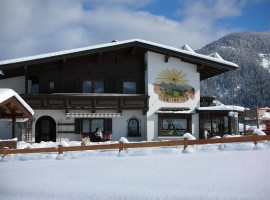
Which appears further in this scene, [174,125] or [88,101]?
[174,125]

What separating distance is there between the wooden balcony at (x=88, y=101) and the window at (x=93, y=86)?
0.78 m

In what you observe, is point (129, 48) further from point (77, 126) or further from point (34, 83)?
point (34, 83)

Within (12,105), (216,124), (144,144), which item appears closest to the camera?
(144,144)

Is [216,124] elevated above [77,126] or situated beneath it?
elevated above

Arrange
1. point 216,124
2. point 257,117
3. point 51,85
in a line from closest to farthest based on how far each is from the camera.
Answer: point 257,117 → point 51,85 → point 216,124

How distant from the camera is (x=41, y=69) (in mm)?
23281

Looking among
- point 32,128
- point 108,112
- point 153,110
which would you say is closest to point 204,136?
point 153,110

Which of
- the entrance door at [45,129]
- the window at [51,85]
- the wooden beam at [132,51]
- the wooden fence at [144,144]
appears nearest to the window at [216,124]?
the wooden beam at [132,51]

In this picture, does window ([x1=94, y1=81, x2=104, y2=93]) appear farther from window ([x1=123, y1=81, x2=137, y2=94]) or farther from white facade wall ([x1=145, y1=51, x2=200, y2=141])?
white facade wall ([x1=145, y1=51, x2=200, y2=141])

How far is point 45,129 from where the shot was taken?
23391 mm

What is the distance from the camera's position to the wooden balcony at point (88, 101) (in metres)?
22.3

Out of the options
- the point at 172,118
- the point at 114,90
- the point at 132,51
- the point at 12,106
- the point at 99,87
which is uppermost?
the point at 132,51

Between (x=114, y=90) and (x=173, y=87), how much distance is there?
4031mm

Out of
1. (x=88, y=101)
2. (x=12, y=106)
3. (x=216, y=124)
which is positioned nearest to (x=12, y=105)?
(x=12, y=106)
